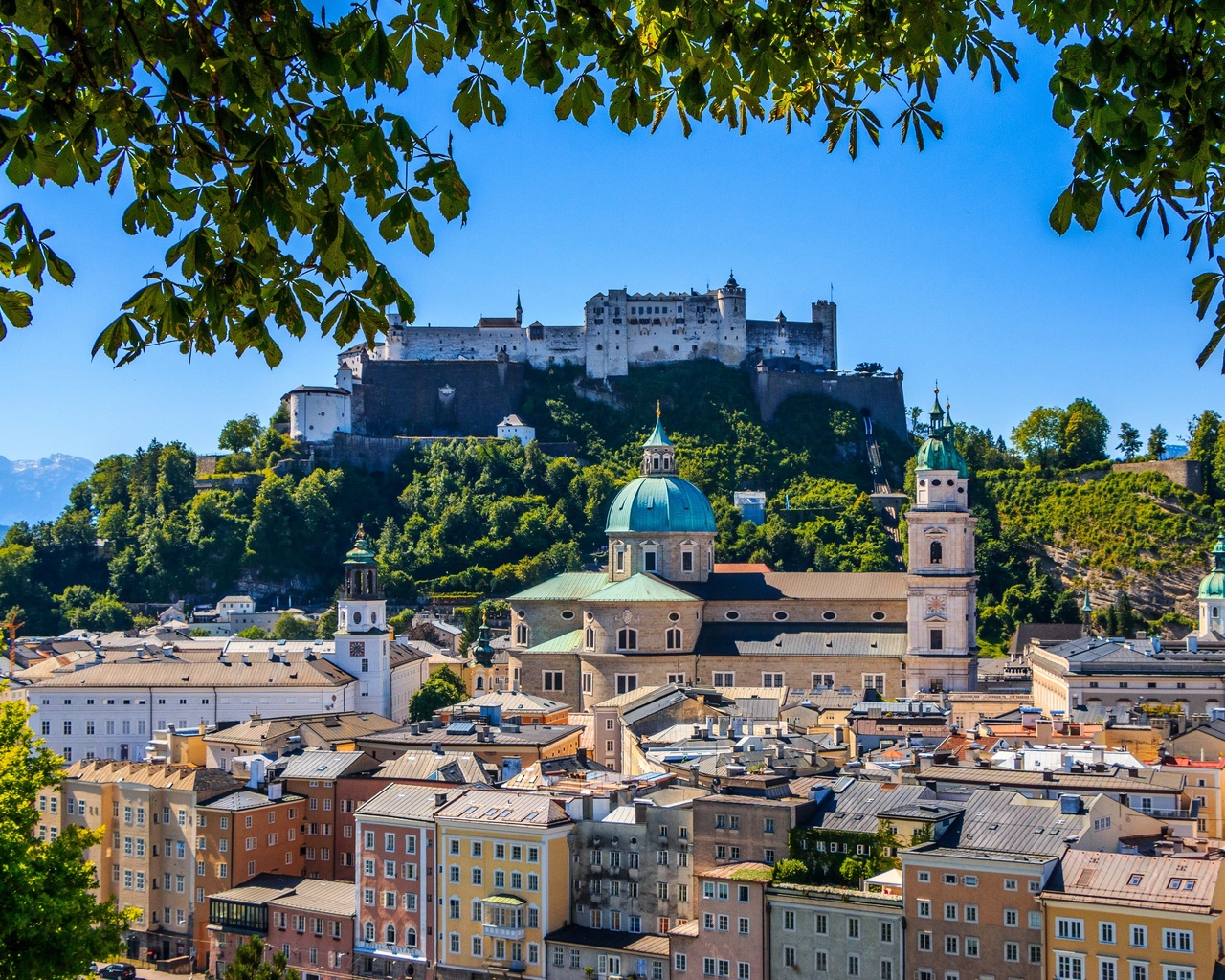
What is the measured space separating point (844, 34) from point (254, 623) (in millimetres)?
86414

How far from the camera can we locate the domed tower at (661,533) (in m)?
64.1

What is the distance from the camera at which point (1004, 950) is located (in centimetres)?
2908

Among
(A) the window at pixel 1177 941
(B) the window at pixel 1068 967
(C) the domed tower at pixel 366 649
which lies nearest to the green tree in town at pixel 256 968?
(B) the window at pixel 1068 967

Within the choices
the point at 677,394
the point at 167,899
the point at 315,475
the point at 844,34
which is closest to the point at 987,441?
the point at 677,394

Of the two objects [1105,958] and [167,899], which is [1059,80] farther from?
[167,899]

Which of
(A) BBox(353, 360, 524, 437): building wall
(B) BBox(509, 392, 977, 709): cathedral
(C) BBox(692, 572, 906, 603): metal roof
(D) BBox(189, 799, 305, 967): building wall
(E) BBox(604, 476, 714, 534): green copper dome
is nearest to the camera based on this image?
(D) BBox(189, 799, 305, 967): building wall

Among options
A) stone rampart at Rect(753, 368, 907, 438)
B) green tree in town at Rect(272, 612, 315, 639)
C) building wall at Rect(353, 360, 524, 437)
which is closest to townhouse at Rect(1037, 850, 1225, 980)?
green tree in town at Rect(272, 612, 315, 639)

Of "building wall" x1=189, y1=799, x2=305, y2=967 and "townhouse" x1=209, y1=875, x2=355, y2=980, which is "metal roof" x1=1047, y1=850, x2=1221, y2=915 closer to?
"townhouse" x1=209, y1=875, x2=355, y2=980

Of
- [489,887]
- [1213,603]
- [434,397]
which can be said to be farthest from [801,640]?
[434,397]

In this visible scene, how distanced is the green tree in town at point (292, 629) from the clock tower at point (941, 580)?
37.2 m

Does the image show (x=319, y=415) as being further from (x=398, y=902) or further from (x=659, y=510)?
(x=398, y=902)

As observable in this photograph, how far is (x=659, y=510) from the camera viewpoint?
6475 centimetres

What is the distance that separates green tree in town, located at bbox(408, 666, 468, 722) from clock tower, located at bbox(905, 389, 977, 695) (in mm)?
17652

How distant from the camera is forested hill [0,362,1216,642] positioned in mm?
85312
